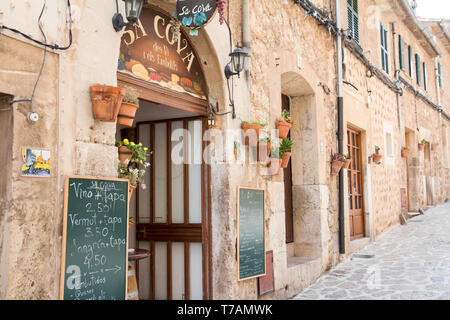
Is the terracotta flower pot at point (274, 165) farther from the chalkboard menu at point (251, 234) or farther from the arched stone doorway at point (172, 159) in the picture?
the arched stone doorway at point (172, 159)

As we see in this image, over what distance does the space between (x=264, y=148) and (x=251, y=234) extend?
1.06 meters

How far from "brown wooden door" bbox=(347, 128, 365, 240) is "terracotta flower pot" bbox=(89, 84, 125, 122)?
267 inches

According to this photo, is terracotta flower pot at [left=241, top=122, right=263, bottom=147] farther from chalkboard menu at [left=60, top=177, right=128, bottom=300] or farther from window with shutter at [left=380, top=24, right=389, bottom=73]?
window with shutter at [left=380, top=24, right=389, bottom=73]

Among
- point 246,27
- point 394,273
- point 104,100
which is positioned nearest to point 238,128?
point 246,27

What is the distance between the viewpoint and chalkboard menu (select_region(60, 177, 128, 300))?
312 centimetres

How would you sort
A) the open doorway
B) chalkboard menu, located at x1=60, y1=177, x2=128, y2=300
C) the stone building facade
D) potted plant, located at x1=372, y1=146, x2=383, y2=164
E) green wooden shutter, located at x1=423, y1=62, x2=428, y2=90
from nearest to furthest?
1. the stone building facade
2. chalkboard menu, located at x1=60, y1=177, x2=128, y2=300
3. the open doorway
4. potted plant, located at x1=372, y1=146, x2=383, y2=164
5. green wooden shutter, located at x1=423, y1=62, x2=428, y2=90

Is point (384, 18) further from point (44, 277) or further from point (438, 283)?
point (44, 277)

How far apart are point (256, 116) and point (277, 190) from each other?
108 cm

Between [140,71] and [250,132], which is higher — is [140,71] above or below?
above

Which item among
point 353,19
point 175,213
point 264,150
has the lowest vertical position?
point 175,213

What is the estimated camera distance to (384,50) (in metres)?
12.0

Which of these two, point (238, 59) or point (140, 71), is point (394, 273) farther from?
point (140, 71)

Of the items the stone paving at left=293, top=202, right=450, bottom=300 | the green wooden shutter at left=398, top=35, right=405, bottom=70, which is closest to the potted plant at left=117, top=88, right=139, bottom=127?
the stone paving at left=293, top=202, right=450, bottom=300

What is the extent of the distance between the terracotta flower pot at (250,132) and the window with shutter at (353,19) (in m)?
5.02
